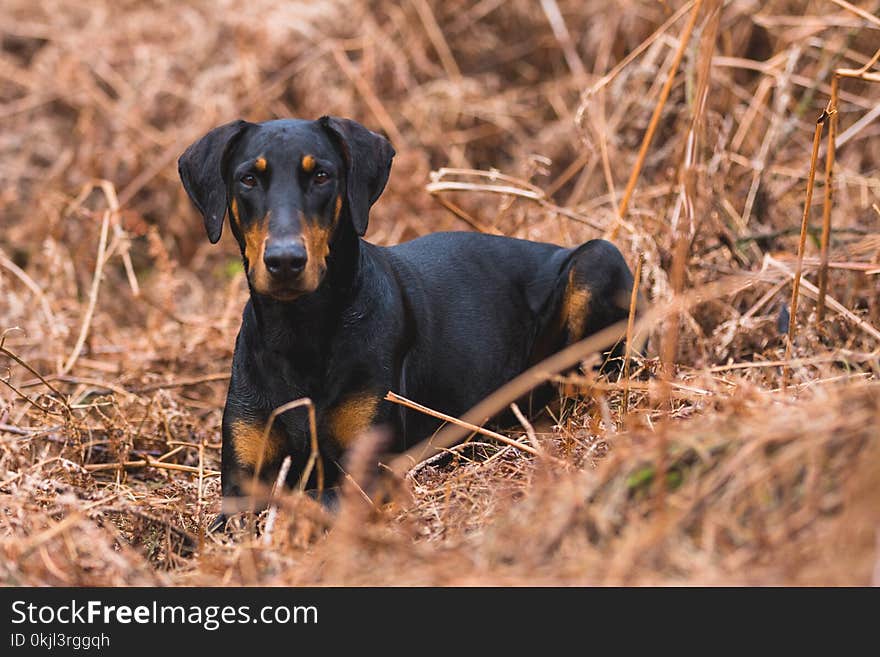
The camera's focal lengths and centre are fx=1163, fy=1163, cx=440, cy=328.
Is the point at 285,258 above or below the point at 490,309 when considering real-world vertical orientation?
above

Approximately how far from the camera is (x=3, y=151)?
29.7 feet

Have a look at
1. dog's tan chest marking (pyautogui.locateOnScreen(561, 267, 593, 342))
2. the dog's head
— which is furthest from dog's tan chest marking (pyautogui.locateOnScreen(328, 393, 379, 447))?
dog's tan chest marking (pyautogui.locateOnScreen(561, 267, 593, 342))

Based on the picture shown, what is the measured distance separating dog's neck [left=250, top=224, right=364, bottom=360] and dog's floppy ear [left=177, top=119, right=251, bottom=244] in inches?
11.3

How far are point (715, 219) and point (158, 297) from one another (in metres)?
3.85

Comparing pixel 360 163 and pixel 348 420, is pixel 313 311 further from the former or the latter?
pixel 360 163

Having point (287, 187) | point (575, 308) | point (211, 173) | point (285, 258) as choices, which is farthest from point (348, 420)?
point (575, 308)

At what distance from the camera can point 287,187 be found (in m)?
3.84

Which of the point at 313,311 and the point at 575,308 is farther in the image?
the point at 575,308

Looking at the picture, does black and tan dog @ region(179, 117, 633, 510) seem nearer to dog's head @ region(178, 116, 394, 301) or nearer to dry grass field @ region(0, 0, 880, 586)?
dog's head @ region(178, 116, 394, 301)

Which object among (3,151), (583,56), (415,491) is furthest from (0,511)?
(583,56)

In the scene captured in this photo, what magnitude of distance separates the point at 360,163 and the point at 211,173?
1.71 feet

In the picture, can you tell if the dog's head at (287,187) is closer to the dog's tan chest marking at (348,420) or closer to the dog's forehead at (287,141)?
the dog's forehead at (287,141)

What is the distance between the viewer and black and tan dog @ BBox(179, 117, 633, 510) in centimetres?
386
